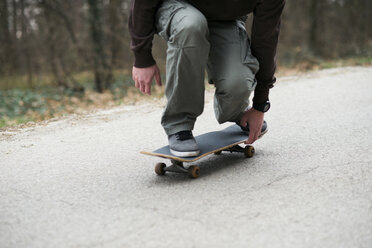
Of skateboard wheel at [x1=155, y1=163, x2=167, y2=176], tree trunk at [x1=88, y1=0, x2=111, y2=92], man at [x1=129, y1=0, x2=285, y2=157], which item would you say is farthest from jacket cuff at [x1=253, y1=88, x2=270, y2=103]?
tree trunk at [x1=88, y1=0, x2=111, y2=92]

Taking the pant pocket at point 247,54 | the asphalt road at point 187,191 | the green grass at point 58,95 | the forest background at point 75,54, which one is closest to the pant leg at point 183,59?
the pant pocket at point 247,54

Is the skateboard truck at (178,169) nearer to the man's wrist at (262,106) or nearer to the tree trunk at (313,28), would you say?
the man's wrist at (262,106)

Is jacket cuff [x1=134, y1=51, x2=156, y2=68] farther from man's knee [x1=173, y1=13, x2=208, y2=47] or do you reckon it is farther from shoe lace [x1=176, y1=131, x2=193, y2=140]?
shoe lace [x1=176, y1=131, x2=193, y2=140]

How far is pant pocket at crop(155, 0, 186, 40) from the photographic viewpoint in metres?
2.29

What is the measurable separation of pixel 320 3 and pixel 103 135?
13138 mm

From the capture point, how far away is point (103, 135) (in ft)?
11.5

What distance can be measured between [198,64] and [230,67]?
10.1 inches

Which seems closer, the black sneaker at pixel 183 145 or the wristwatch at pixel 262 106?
the black sneaker at pixel 183 145

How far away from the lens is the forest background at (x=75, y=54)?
353 inches

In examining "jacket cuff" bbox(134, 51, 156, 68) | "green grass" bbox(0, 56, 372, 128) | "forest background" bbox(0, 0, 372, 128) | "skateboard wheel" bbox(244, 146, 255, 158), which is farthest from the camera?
"forest background" bbox(0, 0, 372, 128)

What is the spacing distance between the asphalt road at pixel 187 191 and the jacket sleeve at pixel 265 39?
500 mm

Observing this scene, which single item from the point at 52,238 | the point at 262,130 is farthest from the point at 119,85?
the point at 52,238

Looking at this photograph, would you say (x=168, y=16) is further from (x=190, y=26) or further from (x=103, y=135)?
(x=103, y=135)

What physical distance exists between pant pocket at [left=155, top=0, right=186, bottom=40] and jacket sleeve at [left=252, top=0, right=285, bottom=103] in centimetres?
48
